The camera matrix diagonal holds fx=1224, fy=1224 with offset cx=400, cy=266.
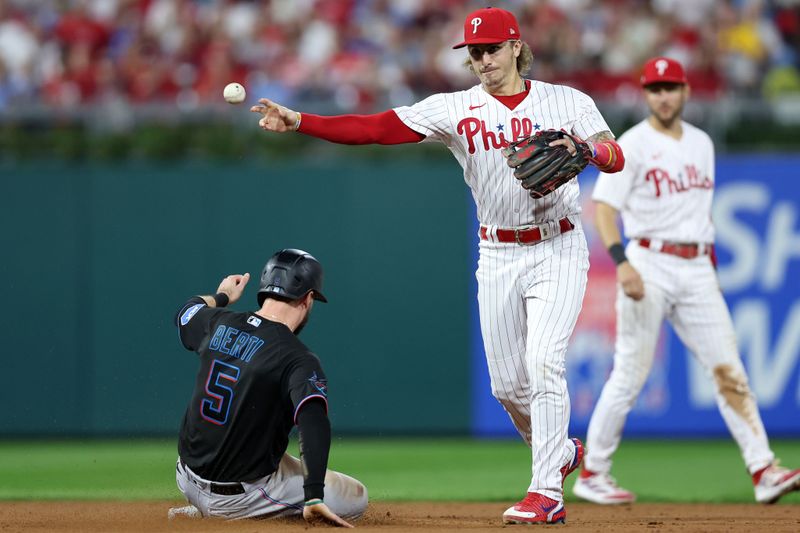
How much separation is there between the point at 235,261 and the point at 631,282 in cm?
467

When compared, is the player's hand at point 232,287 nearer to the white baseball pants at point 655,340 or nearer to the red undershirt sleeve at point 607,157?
the red undershirt sleeve at point 607,157

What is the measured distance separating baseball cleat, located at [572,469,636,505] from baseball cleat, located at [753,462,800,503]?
71cm

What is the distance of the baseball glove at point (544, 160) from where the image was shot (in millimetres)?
5254

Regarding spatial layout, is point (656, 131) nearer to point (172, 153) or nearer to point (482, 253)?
point (482, 253)

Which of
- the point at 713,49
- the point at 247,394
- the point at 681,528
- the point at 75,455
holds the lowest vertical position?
the point at 75,455

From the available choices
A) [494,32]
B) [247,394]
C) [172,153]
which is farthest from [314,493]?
[172,153]

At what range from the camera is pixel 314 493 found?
16.0ft

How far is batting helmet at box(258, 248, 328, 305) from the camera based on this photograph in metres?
5.29

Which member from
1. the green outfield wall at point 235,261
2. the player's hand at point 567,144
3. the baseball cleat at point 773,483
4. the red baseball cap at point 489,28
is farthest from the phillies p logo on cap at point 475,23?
the green outfield wall at point 235,261

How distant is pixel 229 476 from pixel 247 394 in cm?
43

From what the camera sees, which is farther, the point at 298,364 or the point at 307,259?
the point at 307,259

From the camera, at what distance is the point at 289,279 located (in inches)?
208

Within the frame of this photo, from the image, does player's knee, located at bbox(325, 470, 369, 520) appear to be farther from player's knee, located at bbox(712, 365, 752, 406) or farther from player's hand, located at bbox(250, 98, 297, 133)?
player's knee, located at bbox(712, 365, 752, 406)

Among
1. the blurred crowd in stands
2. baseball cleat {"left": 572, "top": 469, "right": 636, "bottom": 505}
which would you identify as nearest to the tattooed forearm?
baseball cleat {"left": 572, "top": 469, "right": 636, "bottom": 505}
